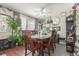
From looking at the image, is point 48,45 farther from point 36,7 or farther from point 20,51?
point 36,7

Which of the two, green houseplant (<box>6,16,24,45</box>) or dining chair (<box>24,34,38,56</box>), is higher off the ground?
green houseplant (<box>6,16,24,45</box>)

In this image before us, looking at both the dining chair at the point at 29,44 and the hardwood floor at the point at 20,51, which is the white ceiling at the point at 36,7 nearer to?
the dining chair at the point at 29,44

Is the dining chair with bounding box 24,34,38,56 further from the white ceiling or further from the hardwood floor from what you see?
the white ceiling

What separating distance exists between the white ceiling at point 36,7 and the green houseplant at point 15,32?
7.5 inches

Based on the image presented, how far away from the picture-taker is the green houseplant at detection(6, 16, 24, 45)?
6.68ft

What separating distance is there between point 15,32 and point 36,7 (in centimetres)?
48

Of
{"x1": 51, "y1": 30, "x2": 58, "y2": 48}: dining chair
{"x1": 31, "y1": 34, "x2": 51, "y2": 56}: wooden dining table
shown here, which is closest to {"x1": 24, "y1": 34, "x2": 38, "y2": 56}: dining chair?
{"x1": 31, "y1": 34, "x2": 51, "y2": 56}: wooden dining table

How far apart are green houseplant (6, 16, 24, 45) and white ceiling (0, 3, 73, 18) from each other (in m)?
0.19

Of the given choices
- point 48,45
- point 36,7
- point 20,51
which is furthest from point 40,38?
point 36,7

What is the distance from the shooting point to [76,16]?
80.2 inches

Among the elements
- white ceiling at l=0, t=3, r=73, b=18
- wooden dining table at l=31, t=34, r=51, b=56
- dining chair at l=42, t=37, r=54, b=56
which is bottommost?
dining chair at l=42, t=37, r=54, b=56

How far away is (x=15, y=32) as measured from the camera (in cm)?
205

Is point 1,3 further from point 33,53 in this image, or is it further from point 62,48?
point 62,48

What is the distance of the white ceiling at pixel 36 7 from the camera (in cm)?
202
